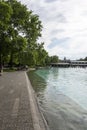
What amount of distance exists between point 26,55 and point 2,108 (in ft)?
238

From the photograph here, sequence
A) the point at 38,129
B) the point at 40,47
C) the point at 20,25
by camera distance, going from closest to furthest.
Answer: the point at 38,129
the point at 20,25
the point at 40,47

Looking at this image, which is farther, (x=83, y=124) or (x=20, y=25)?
(x=20, y=25)

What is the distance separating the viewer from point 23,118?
36.3ft

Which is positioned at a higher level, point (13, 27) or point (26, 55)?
point (13, 27)

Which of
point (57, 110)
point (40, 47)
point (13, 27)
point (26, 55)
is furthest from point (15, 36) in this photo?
point (57, 110)

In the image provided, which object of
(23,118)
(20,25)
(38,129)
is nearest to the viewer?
(38,129)

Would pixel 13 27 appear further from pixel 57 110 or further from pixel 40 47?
pixel 57 110

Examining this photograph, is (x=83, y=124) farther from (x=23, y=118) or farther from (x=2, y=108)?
(x=2, y=108)

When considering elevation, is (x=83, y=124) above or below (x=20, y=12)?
below

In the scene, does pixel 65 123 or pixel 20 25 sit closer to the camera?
pixel 65 123

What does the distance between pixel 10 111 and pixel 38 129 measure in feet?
10.5

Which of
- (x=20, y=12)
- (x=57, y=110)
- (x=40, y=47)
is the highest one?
(x=20, y=12)

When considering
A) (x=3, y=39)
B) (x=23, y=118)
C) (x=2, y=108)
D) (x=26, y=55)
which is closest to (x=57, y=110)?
(x=2, y=108)

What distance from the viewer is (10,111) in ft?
40.8
